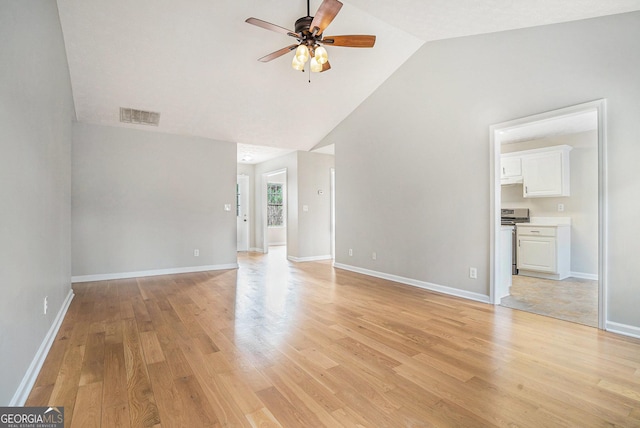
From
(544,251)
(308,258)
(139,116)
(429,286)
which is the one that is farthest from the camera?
(308,258)

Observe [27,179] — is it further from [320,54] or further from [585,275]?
[585,275]

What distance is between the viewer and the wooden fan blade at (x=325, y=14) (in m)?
2.48

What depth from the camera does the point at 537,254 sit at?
5113 millimetres

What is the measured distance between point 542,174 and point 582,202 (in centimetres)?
75

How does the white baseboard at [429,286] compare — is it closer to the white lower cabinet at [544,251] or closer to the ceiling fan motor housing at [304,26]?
the white lower cabinet at [544,251]

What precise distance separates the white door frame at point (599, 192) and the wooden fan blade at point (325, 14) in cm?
224

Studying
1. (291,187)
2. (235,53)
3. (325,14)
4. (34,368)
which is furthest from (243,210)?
(34,368)

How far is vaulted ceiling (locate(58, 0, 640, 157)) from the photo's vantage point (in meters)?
3.08

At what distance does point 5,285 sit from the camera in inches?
60.0

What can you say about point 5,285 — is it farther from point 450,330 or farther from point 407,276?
point 407,276

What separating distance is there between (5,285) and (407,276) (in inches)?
168

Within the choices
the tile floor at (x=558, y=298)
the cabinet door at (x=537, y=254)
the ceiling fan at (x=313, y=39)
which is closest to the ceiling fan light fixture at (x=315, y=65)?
the ceiling fan at (x=313, y=39)

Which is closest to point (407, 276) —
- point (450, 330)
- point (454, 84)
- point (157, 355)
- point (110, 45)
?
point (450, 330)

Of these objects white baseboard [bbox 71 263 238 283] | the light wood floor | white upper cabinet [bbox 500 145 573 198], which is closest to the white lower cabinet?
white upper cabinet [bbox 500 145 573 198]
